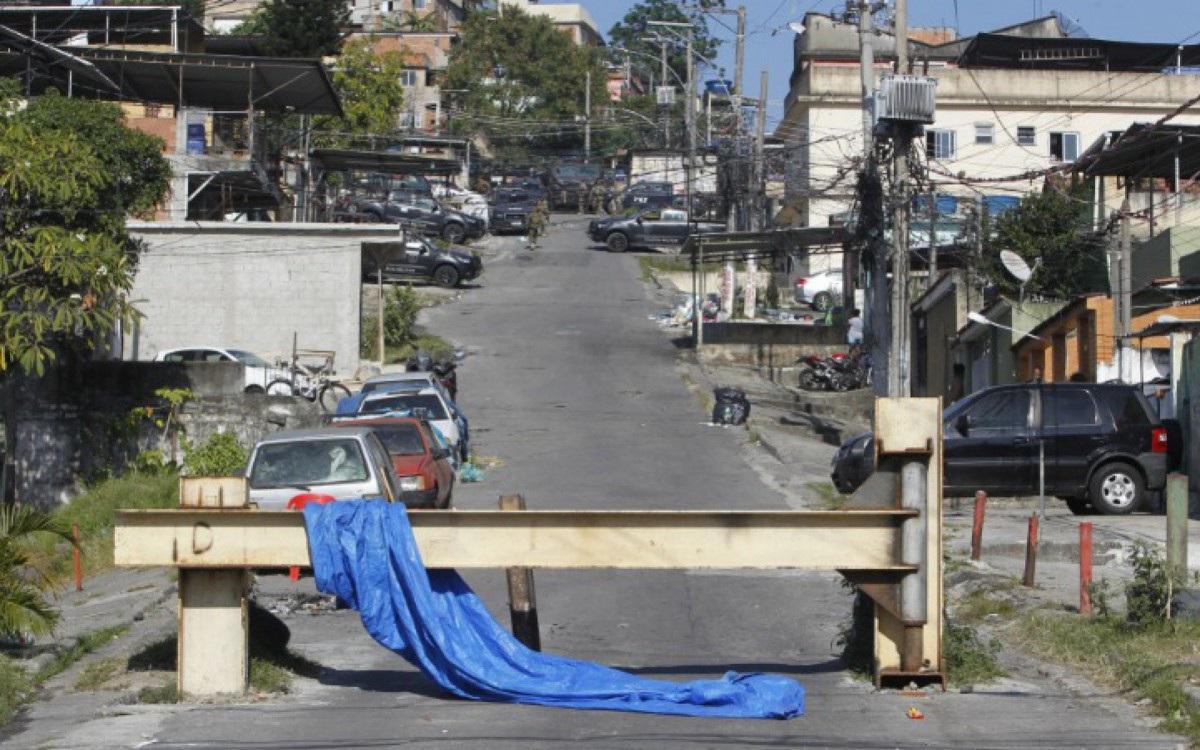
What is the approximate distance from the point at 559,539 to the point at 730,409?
26.1 meters

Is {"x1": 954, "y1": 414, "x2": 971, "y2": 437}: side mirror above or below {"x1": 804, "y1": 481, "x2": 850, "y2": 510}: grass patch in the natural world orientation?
above

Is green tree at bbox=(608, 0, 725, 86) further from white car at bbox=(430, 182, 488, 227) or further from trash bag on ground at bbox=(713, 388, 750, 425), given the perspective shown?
trash bag on ground at bbox=(713, 388, 750, 425)

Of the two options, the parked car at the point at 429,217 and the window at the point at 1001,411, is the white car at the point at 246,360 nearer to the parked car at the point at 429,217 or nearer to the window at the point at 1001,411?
the window at the point at 1001,411

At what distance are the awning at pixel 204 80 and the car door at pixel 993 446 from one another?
22.1 m

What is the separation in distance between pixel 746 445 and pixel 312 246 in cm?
1418

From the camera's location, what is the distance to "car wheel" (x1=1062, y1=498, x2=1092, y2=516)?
2394 centimetres

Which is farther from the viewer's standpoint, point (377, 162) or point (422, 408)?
point (377, 162)

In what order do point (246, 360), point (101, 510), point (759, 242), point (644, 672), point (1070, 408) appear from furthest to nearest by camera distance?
point (759, 242)
point (246, 360)
point (101, 510)
point (1070, 408)
point (644, 672)

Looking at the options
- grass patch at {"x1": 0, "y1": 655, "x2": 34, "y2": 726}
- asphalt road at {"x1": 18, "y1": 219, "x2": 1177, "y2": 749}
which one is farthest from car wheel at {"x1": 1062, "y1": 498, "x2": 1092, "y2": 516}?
grass patch at {"x1": 0, "y1": 655, "x2": 34, "y2": 726}

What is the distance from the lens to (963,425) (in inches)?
913

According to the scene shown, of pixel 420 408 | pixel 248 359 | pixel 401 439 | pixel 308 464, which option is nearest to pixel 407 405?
pixel 420 408

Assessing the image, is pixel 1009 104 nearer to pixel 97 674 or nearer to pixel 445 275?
pixel 445 275

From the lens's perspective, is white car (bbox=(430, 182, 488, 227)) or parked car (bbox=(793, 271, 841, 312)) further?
white car (bbox=(430, 182, 488, 227))

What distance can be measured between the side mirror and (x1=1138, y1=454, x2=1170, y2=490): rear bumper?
234cm
